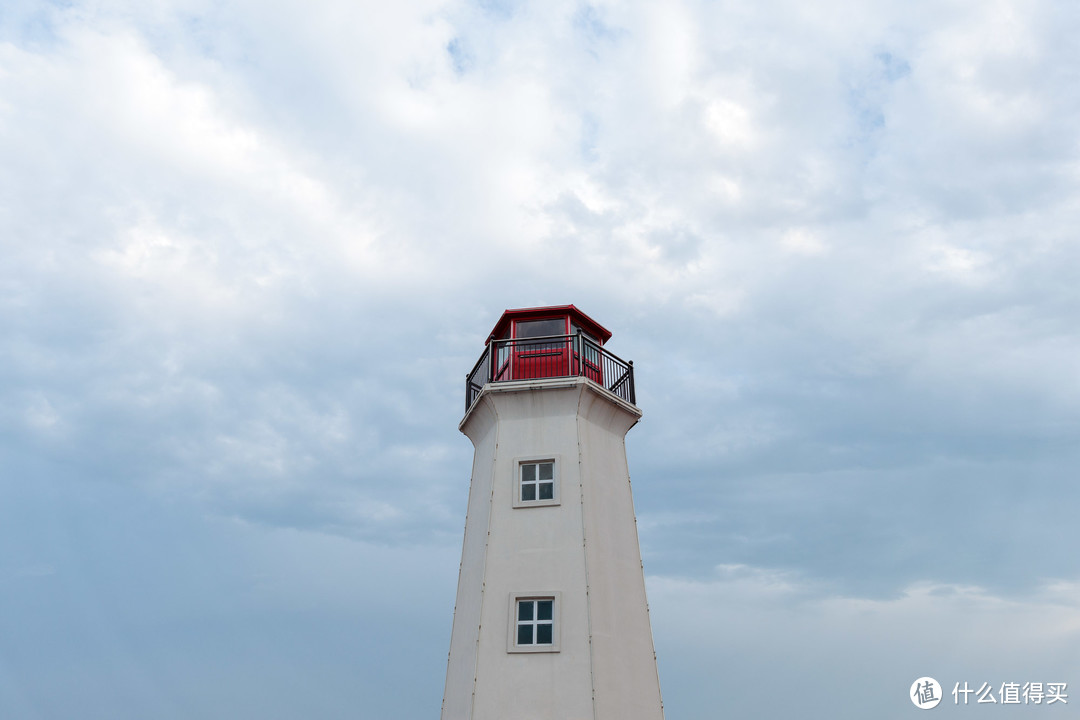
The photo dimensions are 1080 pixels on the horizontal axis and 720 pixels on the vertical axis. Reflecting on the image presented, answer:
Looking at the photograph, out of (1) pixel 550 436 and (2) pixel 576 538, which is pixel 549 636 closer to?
(2) pixel 576 538

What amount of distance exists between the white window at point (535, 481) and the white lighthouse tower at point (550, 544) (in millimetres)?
27

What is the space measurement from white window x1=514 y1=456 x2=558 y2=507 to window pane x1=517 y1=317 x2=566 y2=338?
12.3ft

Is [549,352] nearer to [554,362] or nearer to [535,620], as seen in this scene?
[554,362]

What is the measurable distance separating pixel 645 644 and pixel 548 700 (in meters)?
3.03

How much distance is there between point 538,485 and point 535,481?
13 cm

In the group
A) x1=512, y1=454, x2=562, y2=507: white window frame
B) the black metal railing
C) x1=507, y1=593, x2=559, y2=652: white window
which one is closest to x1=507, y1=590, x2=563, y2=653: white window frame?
x1=507, y1=593, x2=559, y2=652: white window

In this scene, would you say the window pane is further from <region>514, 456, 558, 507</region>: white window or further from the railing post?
<region>514, 456, 558, 507</region>: white window

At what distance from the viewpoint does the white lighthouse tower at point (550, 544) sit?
16.8 metres

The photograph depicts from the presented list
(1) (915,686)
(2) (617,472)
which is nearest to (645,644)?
(2) (617,472)

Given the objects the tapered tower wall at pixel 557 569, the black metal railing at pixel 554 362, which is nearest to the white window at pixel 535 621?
the tapered tower wall at pixel 557 569

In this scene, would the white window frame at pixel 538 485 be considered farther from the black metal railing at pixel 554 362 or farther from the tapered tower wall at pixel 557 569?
the black metal railing at pixel 554 362

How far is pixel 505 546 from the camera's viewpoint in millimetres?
18391

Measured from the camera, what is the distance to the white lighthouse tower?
16828 mm

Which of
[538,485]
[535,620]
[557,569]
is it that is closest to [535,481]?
[538,485]
